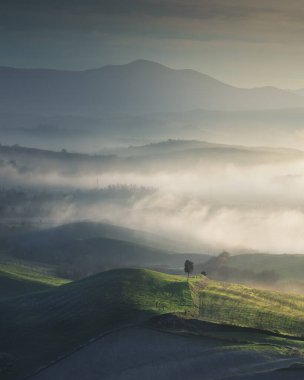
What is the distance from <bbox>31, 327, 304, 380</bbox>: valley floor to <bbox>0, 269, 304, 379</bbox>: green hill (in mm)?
5604

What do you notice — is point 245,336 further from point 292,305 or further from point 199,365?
point 292,305

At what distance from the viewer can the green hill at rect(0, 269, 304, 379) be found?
122 metres

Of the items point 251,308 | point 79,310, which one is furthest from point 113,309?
point 251,308

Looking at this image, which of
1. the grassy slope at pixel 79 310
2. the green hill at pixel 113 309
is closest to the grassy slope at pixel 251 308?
the green hill at pixel 113 309

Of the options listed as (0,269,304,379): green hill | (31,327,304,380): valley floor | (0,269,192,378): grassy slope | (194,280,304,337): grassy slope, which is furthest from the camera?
(194,280,304,337): grassy slope

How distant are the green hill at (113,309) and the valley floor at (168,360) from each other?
18.4ft

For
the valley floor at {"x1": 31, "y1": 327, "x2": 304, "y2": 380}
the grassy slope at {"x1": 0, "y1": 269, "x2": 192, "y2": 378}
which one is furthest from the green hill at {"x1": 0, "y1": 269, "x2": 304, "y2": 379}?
the valley floor at {"x1": 31, "y1": 327, "x2": 304, "y2": 380}

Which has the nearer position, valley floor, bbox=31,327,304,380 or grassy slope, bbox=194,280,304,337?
valley floor, bbox=31,327,304,380

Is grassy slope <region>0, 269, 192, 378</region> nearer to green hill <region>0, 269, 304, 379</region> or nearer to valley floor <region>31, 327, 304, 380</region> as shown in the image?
green hill <region>0, 269, 304, 379</region>

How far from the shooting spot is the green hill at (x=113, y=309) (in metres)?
122

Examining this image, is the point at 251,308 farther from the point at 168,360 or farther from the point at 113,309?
the point at 168,360

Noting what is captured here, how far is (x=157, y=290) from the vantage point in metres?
149

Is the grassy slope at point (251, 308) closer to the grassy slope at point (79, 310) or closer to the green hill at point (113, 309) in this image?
the green hill at point (113, 309)

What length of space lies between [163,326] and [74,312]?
23.3 meters
